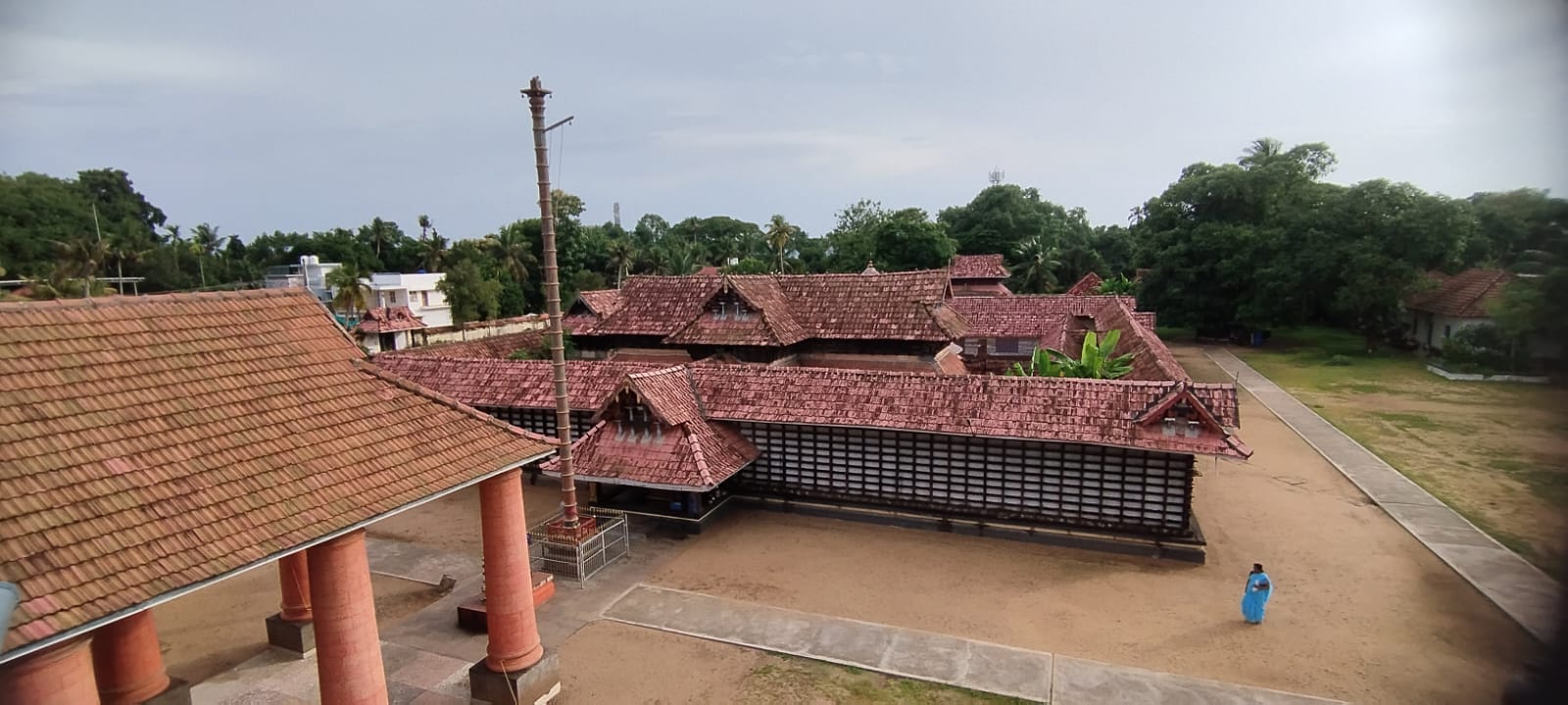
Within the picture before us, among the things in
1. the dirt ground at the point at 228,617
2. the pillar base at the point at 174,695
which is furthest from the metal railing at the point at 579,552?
the pillar base at the point at 174,695

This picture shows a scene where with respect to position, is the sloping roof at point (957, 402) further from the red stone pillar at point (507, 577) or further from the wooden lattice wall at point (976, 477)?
the red stone pillar at point (507, 577)

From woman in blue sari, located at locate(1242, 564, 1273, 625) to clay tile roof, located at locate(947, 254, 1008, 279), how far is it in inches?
1391

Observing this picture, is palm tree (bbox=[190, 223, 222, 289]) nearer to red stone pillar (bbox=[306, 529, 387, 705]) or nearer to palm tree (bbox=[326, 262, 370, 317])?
palm tree (bbox=[326, 262, 370, 317])

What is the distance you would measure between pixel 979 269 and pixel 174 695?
4302 centimetres

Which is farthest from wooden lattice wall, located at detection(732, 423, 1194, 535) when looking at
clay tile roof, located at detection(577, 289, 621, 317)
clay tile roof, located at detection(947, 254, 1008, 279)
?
clay tile roof, located at detection(947, 254, 1008, 279)

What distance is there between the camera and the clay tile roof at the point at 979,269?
45625 mm

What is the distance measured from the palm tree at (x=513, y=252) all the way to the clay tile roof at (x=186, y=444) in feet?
161

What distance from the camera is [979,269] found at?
151ft

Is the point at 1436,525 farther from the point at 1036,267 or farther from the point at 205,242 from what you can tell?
the point at 205,242

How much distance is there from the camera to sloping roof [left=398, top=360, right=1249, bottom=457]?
44.4 ft

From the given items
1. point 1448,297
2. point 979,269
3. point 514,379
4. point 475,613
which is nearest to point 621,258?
point 979,269

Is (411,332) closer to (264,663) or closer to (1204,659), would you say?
(264,663)

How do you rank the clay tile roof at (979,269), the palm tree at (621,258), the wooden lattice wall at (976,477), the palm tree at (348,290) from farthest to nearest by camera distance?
1. the palm tree at (621,258)
2. the clay tile roof at (979,269)
3. the palm tree at (348,290)
4. the wooden lattice wall at (976,477)

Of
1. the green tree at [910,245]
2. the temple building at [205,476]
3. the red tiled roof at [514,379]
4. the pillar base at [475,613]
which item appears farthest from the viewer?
the green tree at [910,245]
